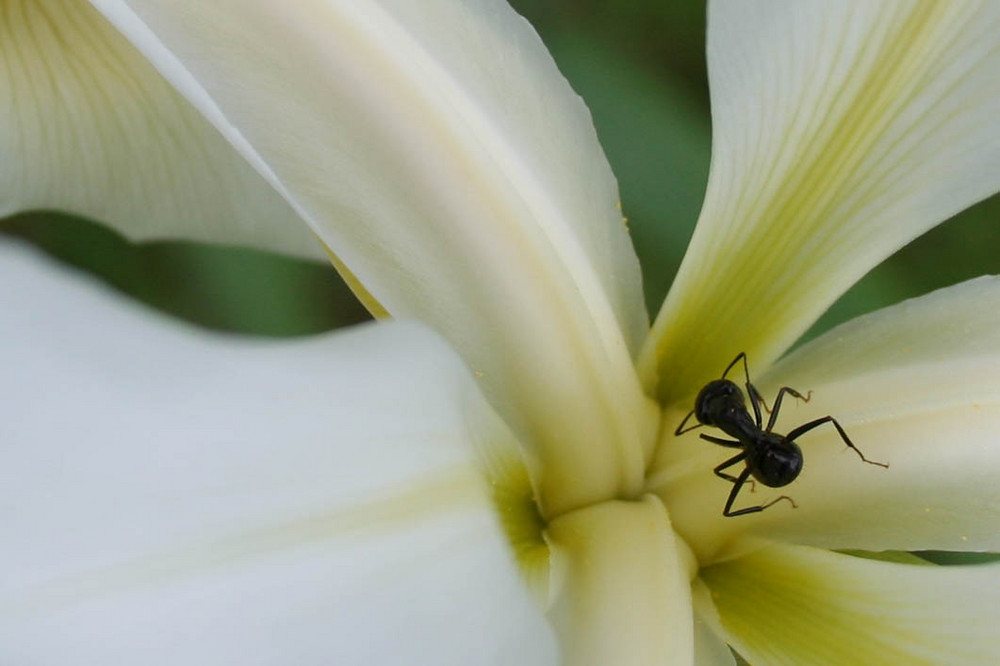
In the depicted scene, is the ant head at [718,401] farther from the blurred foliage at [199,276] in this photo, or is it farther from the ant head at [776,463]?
the blurred foliage at [199,276]

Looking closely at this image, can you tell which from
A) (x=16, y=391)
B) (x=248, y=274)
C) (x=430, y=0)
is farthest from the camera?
(x=248, y=274)

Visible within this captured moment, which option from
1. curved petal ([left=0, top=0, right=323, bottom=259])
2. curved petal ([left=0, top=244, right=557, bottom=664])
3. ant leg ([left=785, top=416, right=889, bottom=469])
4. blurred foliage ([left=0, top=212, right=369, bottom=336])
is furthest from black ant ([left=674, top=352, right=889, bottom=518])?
blurred foliage ([left=0, top=212, right=369, bottom=336])

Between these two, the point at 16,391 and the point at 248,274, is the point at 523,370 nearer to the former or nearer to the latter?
the point at 16,391

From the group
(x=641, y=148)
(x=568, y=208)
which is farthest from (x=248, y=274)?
(x=568, y=208)

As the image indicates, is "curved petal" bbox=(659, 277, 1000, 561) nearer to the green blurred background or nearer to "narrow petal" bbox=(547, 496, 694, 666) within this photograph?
"narrow petal" bbox=(547, 496, 694, 666)

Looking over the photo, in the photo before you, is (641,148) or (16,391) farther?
(641,148)

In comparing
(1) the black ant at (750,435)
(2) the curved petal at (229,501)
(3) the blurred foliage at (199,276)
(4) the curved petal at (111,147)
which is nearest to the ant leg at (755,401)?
(1) the black ant at (750,435)
